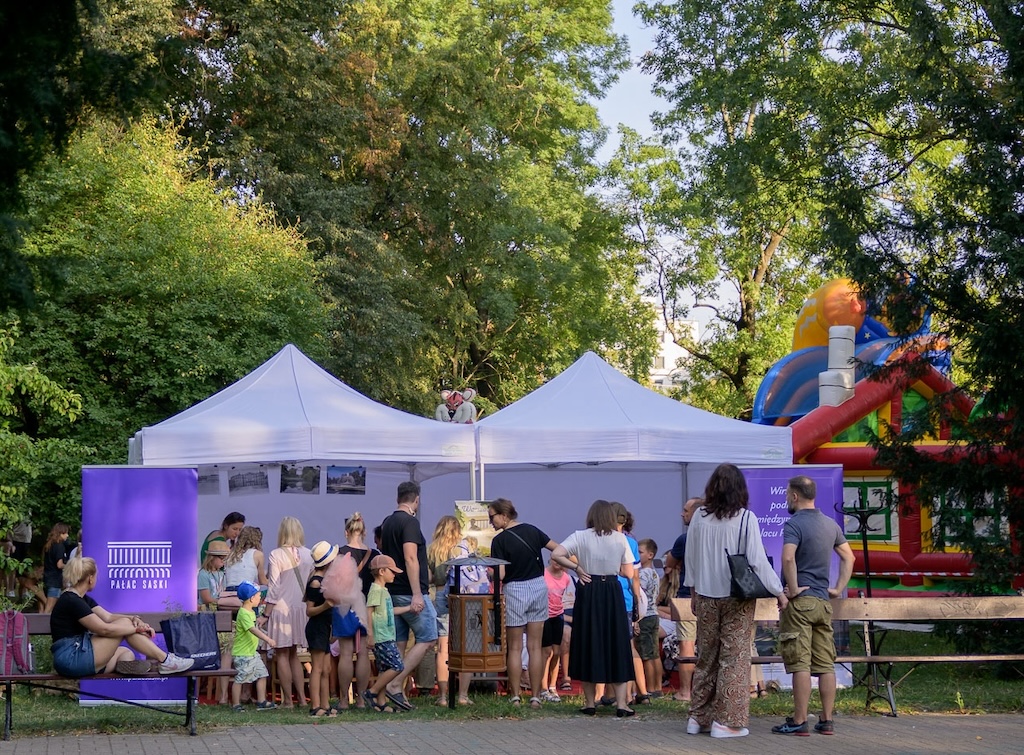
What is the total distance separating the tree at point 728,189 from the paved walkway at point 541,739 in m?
13.5

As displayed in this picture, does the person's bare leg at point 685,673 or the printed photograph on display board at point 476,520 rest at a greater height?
the printed photograph on display board at point 476,520

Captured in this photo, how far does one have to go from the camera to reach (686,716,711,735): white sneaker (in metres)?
8.81

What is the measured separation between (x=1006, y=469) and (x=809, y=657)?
217 inches

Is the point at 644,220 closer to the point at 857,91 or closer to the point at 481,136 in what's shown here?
the point at 481,136

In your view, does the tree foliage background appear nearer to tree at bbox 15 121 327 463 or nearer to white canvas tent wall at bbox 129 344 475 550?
tree at bbox 15 121 327 463

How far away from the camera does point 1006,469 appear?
13.3 metres

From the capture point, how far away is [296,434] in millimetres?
12641

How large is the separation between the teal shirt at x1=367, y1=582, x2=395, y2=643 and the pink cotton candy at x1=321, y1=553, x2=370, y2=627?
87 millimetres

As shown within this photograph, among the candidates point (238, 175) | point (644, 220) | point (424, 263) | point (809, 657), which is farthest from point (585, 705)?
point (644, 220)

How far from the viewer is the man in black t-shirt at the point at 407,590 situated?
10.3 meters

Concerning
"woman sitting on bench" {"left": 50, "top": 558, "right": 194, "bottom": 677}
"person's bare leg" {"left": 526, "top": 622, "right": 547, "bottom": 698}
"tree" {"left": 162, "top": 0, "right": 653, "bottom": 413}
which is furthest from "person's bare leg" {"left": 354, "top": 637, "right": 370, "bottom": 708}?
"tree" {"left": 162, "top": 0, "right": 653, "bottom": 413}

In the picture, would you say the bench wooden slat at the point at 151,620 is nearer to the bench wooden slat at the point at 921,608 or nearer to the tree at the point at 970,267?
the bench wooden slat at the point at 921,608

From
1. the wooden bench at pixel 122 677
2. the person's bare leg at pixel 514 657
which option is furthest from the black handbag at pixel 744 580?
the wooden bench at pixel 122 677

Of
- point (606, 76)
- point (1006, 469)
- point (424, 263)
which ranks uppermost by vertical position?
point (606, 76)
